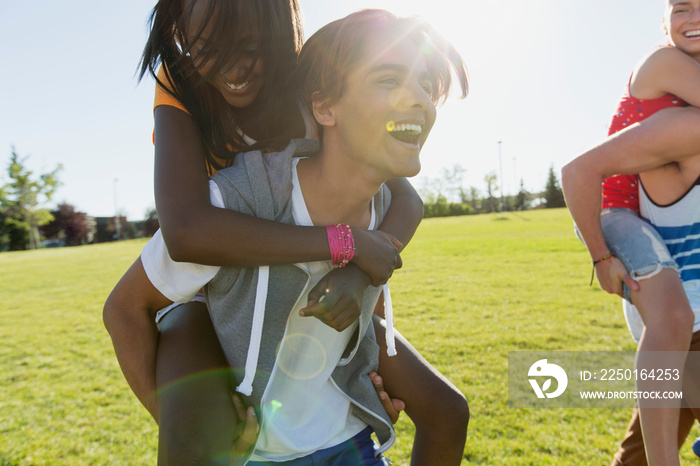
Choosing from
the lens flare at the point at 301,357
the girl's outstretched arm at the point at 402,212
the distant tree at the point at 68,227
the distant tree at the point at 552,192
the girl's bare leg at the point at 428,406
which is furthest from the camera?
the distant tree at the point at 552,192

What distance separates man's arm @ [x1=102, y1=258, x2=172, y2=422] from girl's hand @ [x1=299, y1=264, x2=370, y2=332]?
0.59 metres

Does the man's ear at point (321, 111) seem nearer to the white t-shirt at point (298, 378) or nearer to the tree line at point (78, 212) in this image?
the white t-shirt at point (298, 378)

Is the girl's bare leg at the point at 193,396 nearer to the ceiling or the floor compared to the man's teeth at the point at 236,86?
nearer to the floor

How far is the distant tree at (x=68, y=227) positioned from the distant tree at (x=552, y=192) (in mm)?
61884

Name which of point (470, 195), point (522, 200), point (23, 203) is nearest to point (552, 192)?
point (522, 200)

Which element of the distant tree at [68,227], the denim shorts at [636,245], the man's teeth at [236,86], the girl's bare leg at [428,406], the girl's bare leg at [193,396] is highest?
the distant tree at [68,227]

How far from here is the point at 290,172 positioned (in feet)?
5.42

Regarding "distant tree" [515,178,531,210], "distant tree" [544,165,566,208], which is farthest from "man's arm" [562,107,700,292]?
"distant tree" [515,178,531,210]

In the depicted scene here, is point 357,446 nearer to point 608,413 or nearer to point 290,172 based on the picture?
point 290,172

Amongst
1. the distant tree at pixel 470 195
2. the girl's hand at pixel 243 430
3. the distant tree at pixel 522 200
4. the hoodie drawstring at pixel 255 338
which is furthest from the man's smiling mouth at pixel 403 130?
the distant tree at pixel 470 195

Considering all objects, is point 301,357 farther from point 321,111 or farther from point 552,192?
point 552,192

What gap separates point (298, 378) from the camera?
1722mm

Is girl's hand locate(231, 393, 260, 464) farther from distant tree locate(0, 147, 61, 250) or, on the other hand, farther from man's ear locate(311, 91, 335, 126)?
distant tree locate(0, 147, 61, 250)

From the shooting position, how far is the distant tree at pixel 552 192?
62.6 meters
